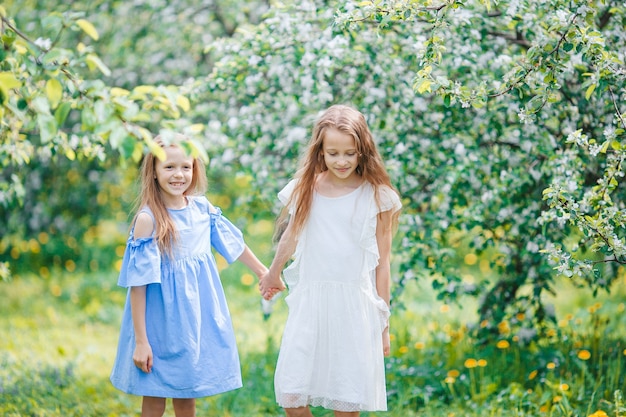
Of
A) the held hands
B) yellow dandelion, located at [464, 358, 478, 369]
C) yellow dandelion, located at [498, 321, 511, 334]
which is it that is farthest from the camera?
yellow dandelion, located at [498, 321, 511, 334]

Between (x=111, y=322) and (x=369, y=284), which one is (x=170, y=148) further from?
(x=111, y=322)

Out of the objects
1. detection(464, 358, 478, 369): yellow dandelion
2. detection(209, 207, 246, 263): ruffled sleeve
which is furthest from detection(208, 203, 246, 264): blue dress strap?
detection(464, 358, 478, 369): yellow dandelion

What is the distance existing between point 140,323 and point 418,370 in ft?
5.30

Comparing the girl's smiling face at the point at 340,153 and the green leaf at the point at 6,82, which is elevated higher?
the green leaf at the point at 6,82

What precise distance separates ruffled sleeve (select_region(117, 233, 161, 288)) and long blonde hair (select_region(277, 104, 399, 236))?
524 millimetres

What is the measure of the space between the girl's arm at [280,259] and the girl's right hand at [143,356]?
51cm

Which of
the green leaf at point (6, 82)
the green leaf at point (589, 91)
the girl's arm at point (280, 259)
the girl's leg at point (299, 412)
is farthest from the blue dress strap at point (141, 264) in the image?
the green leaf at point (589, 91)

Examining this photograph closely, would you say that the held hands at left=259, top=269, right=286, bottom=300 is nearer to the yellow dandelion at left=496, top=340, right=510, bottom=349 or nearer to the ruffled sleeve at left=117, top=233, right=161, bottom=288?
the ruffled sleeve at left=117, top=233, right=161, bottom=288

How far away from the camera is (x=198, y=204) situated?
2.92m

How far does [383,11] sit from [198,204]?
40.8 inches

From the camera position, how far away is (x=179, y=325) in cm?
269

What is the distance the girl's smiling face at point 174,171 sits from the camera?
8.90 feet

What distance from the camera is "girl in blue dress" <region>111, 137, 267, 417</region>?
2.65 meters

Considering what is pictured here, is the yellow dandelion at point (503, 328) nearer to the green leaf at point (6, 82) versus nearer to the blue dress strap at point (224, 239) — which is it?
the blue dress strap at point (224, 239)
